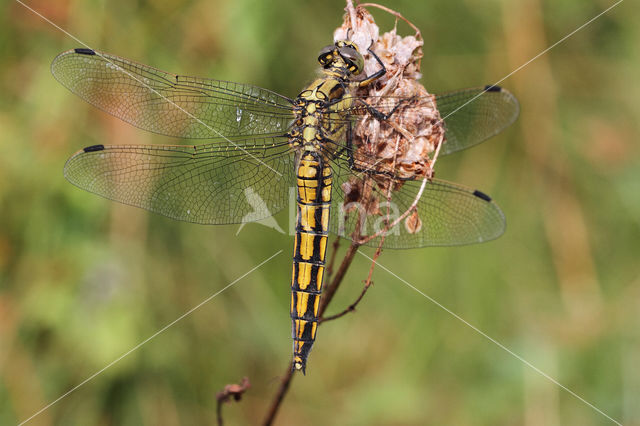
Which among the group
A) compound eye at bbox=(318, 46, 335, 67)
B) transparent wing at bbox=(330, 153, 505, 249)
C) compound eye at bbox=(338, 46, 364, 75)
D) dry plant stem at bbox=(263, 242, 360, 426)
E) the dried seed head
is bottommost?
dry plant stem at bbox=(263, 242, 360, 426)

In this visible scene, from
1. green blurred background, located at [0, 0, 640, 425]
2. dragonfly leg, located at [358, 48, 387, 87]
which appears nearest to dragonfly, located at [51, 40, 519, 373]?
dragonfly leg, located at [358, 48, 387, 87]

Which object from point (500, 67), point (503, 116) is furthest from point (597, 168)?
point (503, 116)

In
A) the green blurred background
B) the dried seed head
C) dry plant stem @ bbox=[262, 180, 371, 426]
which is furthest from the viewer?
the green blurred background

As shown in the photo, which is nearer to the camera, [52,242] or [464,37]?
[52,242]

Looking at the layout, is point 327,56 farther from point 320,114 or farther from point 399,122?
point 399,122

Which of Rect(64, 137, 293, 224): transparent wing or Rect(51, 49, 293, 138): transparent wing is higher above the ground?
Rect(51, 49, 293, 138): transparent wing

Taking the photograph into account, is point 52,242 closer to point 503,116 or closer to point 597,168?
point 503,116

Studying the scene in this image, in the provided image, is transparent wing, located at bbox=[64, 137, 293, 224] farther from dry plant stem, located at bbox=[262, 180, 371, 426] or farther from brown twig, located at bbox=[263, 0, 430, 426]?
dry plant stem, located at bbox=[262, 180, 371, 426]

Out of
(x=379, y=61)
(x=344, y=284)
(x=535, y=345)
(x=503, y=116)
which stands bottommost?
(x=535, y=345)
